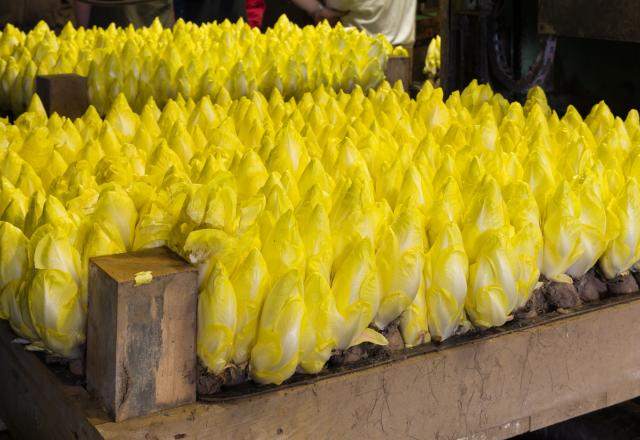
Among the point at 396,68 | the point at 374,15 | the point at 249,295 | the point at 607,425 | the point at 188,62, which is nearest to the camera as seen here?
the point at 249,295

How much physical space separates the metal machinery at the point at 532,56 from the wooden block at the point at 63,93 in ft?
5.54

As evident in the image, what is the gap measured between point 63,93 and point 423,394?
1.70 m

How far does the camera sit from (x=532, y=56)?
12.6 ft

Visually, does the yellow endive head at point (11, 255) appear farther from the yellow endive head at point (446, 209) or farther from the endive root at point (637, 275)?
the endive root at point (637, 275)

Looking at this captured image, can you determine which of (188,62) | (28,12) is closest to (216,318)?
(188,62)

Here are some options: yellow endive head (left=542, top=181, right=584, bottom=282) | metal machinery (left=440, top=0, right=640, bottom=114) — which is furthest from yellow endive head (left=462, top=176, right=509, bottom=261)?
metal machinery (left=440, top=0, right=640, bottom=114)

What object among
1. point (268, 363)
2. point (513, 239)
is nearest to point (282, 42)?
point (513, 239)

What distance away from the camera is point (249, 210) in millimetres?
1538

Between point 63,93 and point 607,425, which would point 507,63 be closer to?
point 63,93

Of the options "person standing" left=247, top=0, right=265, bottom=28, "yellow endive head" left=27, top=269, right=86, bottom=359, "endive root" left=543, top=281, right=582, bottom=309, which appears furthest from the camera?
"person standing" left=247, top=0, right=265, bottom=28

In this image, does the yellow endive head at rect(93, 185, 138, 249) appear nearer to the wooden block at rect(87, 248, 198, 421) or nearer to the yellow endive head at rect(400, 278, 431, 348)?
the wooden block at rect(87, 248, 198, 421)

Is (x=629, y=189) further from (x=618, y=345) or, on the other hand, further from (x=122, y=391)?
(x=122, y=391)

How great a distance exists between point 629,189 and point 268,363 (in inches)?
34.3

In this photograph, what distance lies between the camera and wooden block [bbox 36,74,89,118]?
2.80 metres
